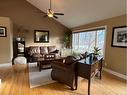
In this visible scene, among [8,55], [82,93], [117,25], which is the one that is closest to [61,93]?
[82,93]

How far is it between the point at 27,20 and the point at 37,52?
7.12 ft

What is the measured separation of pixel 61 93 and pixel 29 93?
0.86 metres

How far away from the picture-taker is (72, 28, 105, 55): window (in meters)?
5.37

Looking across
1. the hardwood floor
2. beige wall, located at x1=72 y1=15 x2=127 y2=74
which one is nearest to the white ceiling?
beige wall, located at x1=72 y1=15 x2=127 y2=74

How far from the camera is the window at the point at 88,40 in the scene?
5373 mm

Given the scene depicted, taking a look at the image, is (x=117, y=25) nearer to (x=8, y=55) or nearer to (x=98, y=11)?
(x=98, y=11)

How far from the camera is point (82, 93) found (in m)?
2.98

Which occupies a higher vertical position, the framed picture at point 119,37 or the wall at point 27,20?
the wall at point 27,20

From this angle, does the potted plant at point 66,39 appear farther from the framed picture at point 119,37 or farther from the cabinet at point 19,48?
the framed picture at point 119,37

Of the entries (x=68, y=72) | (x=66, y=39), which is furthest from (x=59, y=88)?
(x=66, y=39)

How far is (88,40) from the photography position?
6430 mm

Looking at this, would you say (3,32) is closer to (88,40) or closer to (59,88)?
(59,88)

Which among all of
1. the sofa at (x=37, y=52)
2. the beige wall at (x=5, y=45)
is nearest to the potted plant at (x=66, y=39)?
the sofa at (x=37, y=52)

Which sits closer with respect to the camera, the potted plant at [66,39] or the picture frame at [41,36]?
the picture frame at [41,36]
